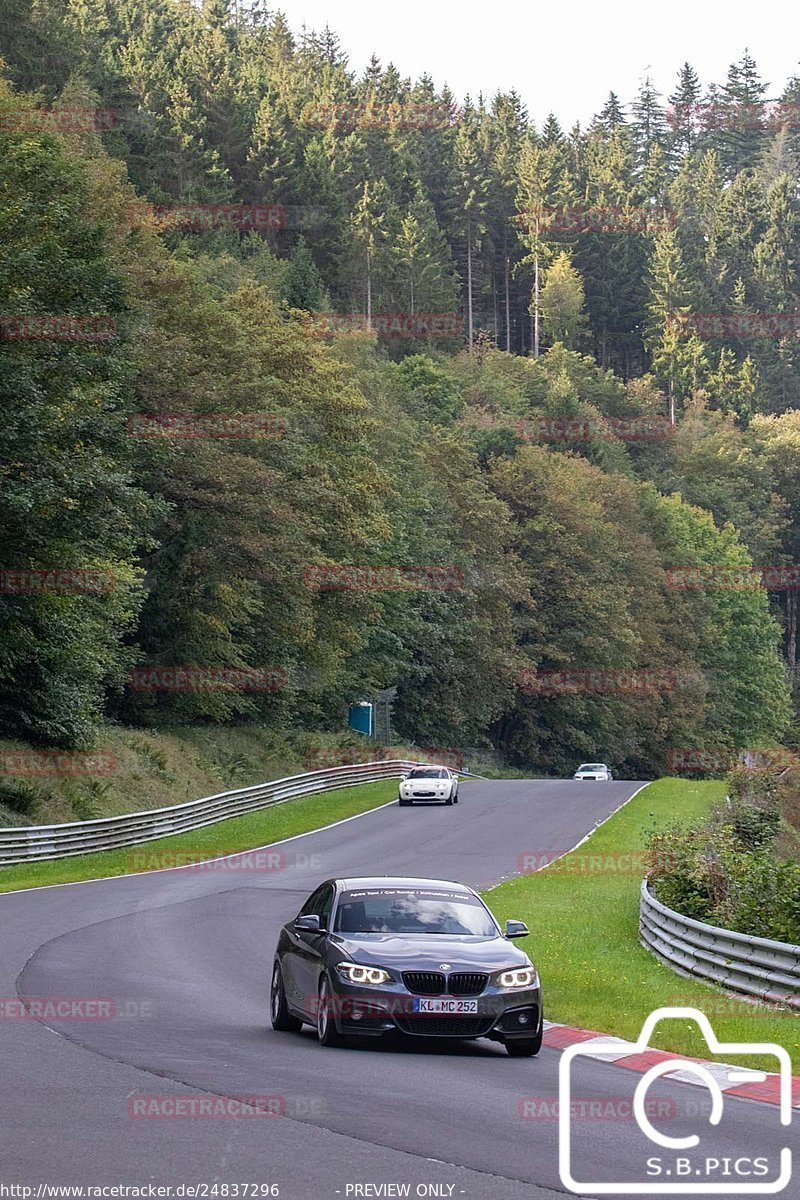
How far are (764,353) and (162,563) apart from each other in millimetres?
131644

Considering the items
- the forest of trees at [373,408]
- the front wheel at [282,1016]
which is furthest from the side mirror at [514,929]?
the forest of trees at [373,408]

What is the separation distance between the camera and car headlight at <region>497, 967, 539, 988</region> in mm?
13141

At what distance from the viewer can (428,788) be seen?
53.4 metres

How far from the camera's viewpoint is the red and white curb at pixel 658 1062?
11.6 metres

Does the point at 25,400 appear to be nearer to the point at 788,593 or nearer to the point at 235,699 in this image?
the point at 235,699

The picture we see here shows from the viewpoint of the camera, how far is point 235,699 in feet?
191

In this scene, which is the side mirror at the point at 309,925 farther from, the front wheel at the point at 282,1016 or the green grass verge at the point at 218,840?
the green grass verge at the point at 218,840

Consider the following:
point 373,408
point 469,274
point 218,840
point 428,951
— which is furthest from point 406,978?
point 469,274

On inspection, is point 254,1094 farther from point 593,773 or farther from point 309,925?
point 593,773

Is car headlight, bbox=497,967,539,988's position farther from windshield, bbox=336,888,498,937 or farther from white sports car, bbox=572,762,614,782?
white sports car, bbox=572,762,614,782

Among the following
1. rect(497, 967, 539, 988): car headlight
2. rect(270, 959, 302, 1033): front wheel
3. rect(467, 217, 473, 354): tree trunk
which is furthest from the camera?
rect(467, 217, 473, 354): tree trunk

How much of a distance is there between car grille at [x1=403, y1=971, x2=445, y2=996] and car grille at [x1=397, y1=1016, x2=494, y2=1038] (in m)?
0.21

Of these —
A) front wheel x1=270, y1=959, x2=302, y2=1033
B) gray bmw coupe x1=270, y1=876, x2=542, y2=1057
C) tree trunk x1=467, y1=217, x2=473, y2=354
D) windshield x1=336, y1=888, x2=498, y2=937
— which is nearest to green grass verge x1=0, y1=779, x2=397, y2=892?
front wheel x1=270, y1=959, x2=302, y2=1033

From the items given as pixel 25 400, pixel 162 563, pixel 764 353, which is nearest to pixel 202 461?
pixel 162 563
